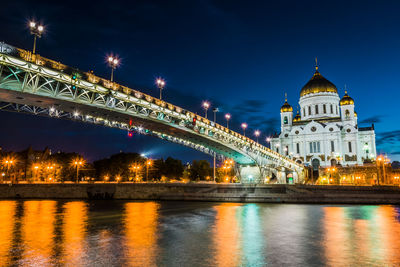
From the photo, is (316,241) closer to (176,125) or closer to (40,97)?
(40,97)

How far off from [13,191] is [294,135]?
83368 millimetres

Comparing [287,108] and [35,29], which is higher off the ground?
[287,108]

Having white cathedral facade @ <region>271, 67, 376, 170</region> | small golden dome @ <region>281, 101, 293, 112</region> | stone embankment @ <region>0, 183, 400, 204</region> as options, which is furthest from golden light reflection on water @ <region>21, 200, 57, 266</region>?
small golden dome @ <region>281, 101, 293, 112</region>

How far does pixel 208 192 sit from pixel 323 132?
65495 mm

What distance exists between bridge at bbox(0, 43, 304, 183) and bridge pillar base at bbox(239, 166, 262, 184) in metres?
16.6

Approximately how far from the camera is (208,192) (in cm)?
4634

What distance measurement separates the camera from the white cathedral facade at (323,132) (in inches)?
3760

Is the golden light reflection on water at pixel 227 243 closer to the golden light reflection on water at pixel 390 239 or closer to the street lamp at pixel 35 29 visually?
the golden light reflection on water at pixel 390 239

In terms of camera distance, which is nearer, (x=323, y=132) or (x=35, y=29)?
(x=35, y=29)

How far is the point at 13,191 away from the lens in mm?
50094

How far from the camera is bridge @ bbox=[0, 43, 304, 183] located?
22.5 m

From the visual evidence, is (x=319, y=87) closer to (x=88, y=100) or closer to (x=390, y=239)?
(x=88, y=100)

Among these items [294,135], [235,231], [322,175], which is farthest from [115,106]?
[294,135]

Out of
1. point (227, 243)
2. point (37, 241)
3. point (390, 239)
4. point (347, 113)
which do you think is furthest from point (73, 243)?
point (347, 113)
